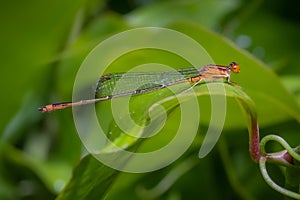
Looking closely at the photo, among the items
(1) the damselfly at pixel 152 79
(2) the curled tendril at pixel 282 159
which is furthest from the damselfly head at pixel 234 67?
(2) the curled tendril at pixel 282 159

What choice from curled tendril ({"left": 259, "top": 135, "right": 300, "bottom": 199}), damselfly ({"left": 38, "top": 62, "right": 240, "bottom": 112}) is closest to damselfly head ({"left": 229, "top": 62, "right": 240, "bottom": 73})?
damselfly ({"left": 38, "top": 62, "right": 240, "bottom": 112})

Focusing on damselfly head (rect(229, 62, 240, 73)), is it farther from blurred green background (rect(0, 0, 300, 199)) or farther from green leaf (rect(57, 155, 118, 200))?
green leaf (rect(57, 155, 118, 200))

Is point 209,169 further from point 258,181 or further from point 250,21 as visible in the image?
point 250,21

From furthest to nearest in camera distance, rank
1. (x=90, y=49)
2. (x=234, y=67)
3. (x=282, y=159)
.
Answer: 1. (x=90, y=49)
2. (x=234, y=67)
3. (x=282, y=159)

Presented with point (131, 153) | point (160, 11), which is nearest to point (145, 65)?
point (131, 153)

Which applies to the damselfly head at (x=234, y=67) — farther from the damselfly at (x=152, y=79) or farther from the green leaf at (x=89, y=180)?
the green leaf at (x=89, y=180)

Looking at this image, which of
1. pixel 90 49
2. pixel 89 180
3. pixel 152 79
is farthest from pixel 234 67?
pixel 90 49

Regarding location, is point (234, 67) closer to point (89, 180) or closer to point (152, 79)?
point (152, 79)
